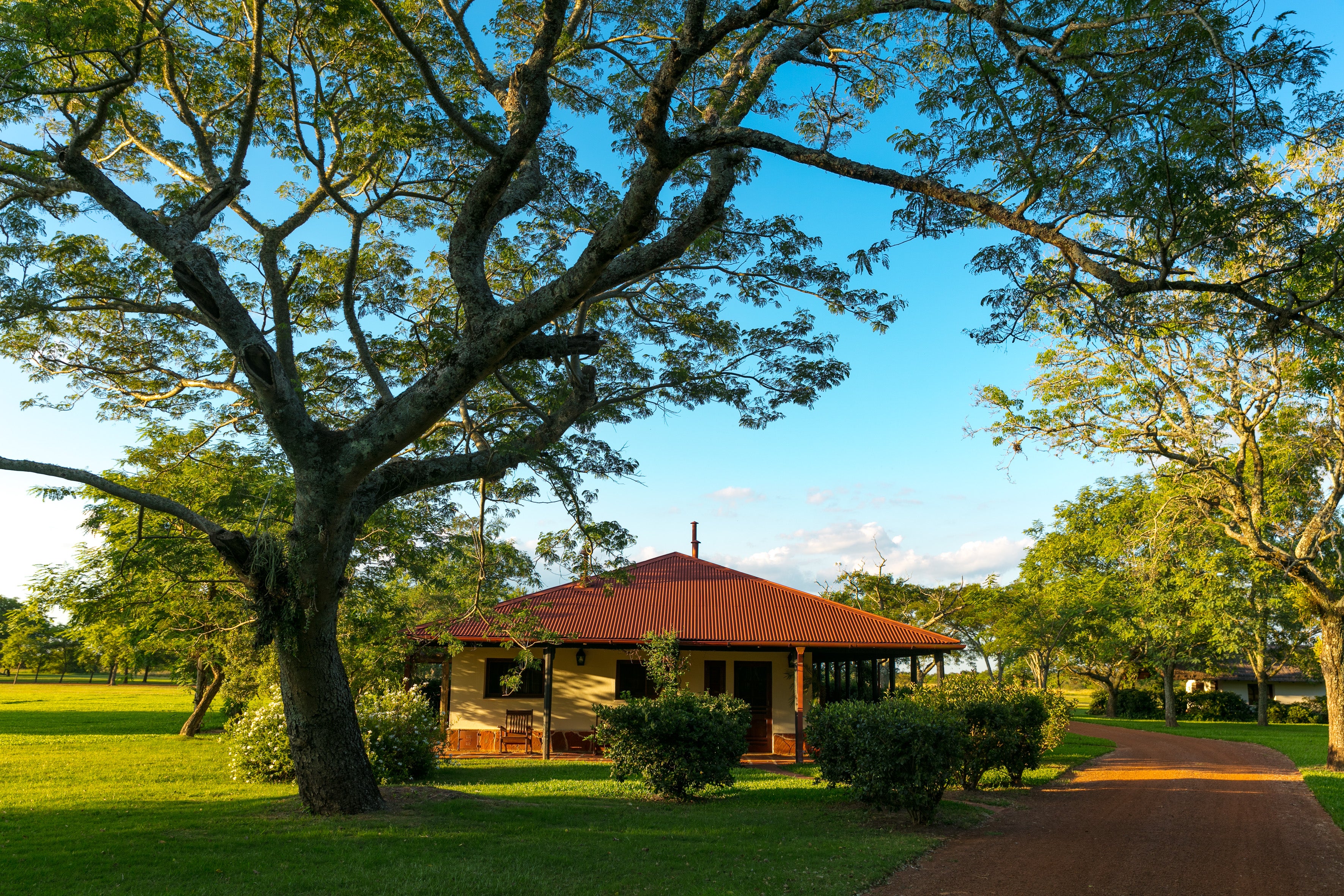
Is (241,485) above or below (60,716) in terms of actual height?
above

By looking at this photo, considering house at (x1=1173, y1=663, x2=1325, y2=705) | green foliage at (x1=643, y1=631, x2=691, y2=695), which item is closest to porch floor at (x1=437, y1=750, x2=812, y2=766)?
green foliage at (x1=643, y1=631, x2=691, y2=695)

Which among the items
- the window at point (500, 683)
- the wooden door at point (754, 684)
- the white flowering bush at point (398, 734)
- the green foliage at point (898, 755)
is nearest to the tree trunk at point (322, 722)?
the white flowering bush at point (398, 734)

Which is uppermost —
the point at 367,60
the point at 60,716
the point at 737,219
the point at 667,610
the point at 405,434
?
the point at 367,60

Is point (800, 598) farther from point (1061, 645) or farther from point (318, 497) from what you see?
point (1061, 645)

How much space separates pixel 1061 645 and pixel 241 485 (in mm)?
36101

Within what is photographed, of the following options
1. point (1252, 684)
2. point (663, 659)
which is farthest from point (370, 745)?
point (1252, 684)

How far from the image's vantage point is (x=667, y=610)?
61.9 feet

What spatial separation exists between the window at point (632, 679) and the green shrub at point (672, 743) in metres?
7.53

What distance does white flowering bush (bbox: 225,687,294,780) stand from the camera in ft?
40.2

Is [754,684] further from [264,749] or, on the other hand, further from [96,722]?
[96,722]

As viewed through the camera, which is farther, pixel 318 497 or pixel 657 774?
pixel 657 774

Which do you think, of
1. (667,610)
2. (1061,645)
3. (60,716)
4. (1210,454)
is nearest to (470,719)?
(667,610)

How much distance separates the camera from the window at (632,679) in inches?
739

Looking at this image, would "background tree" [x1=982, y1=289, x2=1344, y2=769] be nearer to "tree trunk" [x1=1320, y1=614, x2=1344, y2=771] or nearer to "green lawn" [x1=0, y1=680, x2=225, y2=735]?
"tree trunk" [x1=1320, y1=614, x2=1344, y2=771]
